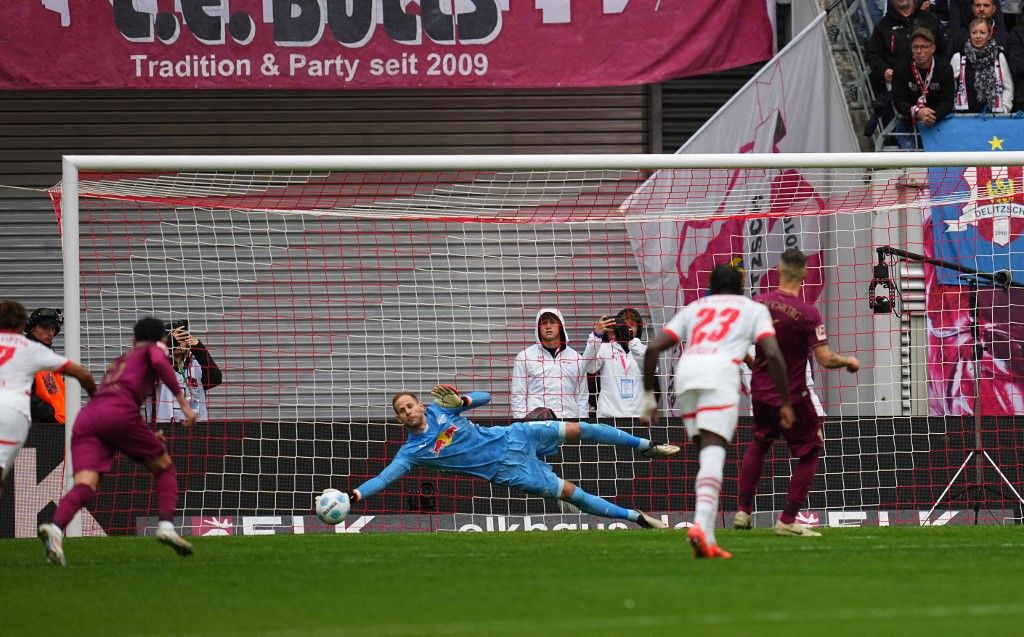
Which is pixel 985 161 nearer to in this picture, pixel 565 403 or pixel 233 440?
pixel 565 403

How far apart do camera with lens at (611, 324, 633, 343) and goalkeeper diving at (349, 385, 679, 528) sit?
237cm

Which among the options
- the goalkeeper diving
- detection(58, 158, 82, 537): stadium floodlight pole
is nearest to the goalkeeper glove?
the goalkeeper diving

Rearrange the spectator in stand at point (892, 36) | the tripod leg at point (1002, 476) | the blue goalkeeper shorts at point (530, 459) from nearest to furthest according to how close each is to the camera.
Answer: the blue goalkeeper shorts at point (530, 459)
the tripod leg at point (1002, 476)
the spectator in stand at point (892, 36)

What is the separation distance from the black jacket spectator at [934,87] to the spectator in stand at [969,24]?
1.02 feet

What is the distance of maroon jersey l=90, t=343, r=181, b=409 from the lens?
9.95 m

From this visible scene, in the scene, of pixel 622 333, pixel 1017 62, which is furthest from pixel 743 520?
pixel 1017 62

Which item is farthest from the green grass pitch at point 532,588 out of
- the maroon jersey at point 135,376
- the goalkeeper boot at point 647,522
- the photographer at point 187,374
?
the photographer at point 187,374

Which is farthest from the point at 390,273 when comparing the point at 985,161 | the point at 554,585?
the point at 554,585

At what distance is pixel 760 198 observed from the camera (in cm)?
1723

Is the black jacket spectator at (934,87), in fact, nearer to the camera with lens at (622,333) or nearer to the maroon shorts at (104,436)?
the camera with lens at (622,333)

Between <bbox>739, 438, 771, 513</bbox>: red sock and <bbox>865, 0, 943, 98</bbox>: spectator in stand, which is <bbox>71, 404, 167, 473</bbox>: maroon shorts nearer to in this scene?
<bbox>739, 438, 771, 513</bbox>: red sock

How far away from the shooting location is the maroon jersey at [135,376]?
9.95 m

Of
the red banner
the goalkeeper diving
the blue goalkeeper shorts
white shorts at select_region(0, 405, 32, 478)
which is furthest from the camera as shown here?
the red banner

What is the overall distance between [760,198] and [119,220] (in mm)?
7582
